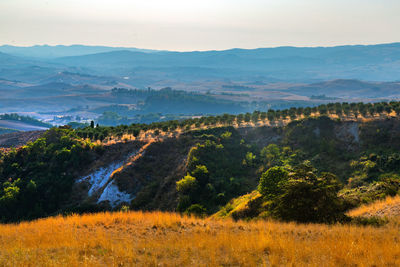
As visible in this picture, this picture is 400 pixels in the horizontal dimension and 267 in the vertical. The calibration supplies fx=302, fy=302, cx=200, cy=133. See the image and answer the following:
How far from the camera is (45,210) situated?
157 feet

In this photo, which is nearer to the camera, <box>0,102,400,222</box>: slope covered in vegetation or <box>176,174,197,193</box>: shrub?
<box>0,102,400,222</box>: slope covered in vegetation

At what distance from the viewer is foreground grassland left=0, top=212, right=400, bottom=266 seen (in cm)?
1272

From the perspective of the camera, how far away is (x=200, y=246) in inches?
583

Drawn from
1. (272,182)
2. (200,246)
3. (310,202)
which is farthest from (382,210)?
(200,246)

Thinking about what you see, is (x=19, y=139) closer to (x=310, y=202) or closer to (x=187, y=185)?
(x=187, y=185)

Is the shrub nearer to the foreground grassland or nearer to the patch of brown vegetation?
the foreground grassland

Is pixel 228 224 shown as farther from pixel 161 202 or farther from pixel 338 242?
pixel 161 202

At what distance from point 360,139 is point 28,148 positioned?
64.6m

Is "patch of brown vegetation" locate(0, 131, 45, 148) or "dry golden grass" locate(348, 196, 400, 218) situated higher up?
"dry golden grass" locate(348, 196, 400, 218)

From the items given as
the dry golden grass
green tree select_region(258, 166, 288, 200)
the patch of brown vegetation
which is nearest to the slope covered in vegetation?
green tree select_region(258, 166, 288, 200)

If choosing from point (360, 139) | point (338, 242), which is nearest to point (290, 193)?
point (338, 242)

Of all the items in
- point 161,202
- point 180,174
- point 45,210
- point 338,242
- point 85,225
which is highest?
point 338,242

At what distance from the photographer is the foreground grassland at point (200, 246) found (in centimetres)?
1272

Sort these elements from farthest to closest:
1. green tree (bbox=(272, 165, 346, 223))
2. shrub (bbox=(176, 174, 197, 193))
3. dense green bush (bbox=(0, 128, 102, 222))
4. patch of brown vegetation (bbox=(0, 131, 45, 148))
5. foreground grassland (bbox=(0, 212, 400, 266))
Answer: patch of brown vegetation (bbox=(0, 131, 45, 148)), dense green bush (bbox=(0, 128, 102, 222)), shrub (bbox=(176, 174, 197, 193)), green tree (bbox=(272, 165, 346, 223)), foreground grassland (bbox=(0, 212, 400, 266))
